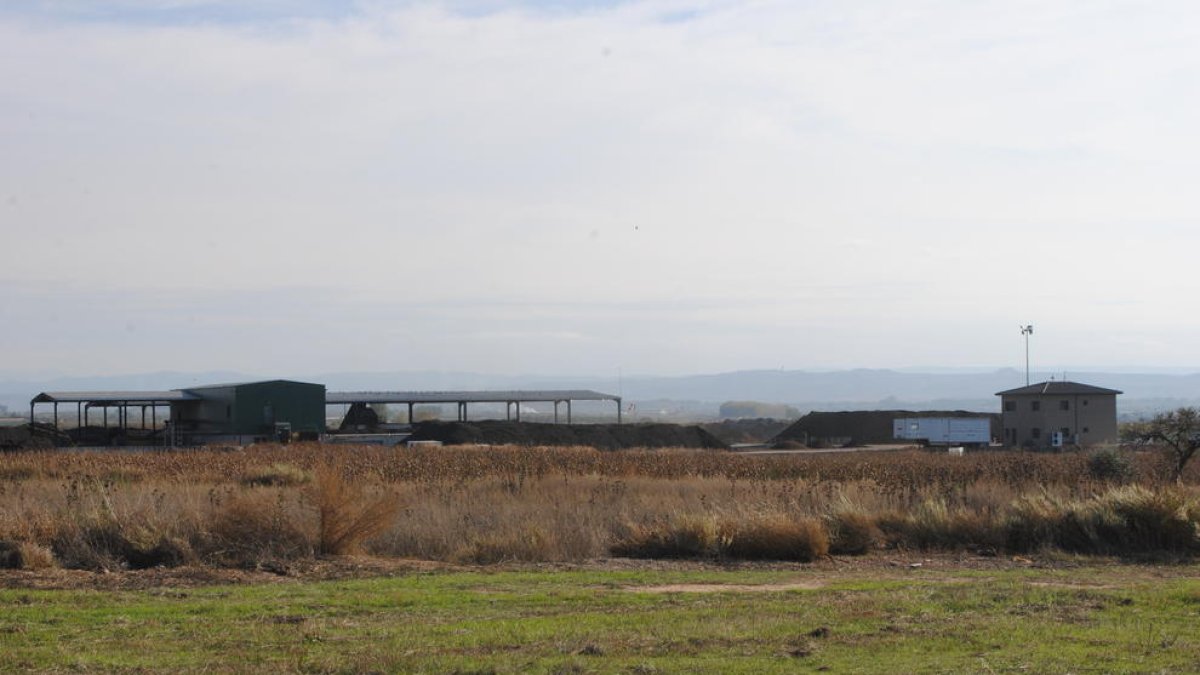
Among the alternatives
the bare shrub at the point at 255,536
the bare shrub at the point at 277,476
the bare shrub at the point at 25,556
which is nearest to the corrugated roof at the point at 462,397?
the bare shrub at the point at 277,476

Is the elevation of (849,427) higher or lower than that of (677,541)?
lower

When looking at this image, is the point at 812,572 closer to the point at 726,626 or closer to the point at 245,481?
the point at 726,626

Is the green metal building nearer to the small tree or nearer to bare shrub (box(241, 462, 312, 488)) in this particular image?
bare shrub (box(241, 462, 312, 488))

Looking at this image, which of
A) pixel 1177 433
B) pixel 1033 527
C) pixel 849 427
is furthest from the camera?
pixel 849 427

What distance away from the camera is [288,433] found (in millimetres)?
67000

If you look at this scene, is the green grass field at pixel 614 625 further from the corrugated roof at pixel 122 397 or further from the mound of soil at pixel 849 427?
the mound of soil at pixel 849 427

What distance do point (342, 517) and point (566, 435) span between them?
61188 mm

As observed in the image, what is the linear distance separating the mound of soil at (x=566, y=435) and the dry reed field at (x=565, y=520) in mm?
45198

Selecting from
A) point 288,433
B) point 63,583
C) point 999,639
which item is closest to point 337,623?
point 63,583

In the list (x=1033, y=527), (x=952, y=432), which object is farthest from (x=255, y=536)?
(x=952, y=432)

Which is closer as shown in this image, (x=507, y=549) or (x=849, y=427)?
(x=507, y=549)

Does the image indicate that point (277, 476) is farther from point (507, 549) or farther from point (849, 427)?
point (849, 427)

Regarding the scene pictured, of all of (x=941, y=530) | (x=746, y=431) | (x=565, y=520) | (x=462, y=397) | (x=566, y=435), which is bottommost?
(x=746, y=431)

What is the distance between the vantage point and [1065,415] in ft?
251
